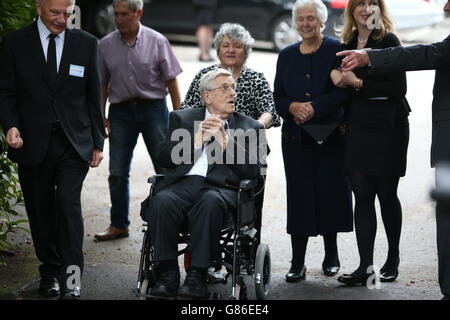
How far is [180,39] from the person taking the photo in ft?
59.2

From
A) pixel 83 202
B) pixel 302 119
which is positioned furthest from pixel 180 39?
pixel 302 119

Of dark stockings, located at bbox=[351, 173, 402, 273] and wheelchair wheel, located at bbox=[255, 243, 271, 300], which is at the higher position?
dark stockings, located at bbox=[351, 173, 402, 273]

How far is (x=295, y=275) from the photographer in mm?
6574

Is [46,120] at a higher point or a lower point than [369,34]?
lower

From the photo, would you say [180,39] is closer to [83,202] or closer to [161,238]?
[83,202]

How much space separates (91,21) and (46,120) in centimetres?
1123

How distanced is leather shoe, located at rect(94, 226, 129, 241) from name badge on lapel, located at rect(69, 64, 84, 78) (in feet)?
6.68

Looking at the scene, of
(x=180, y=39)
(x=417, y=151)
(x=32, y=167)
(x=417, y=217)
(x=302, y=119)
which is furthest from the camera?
(x=180, y=39)

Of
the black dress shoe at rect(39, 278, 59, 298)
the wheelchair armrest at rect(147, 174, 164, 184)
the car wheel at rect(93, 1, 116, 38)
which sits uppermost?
the car wheel at rect(93, 1, 116, 38)

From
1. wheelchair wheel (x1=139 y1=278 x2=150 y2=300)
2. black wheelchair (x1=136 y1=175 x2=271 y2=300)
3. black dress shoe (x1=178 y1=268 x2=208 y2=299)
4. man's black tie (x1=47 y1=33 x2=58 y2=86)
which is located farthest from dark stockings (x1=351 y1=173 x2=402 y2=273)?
man's black tie (x1=47 y1=33 x2=58 y2=86)

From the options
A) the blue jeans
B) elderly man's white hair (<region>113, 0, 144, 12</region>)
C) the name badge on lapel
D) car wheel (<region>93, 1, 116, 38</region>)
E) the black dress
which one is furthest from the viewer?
car wheel (<region>93, 1, 116, 38</region>)

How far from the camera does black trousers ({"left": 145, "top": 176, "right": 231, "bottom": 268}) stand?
5551 mm

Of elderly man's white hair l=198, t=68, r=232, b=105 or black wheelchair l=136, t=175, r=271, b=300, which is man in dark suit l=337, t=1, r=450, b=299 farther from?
black wheelchair l=136, t=175, r=271, b=300
